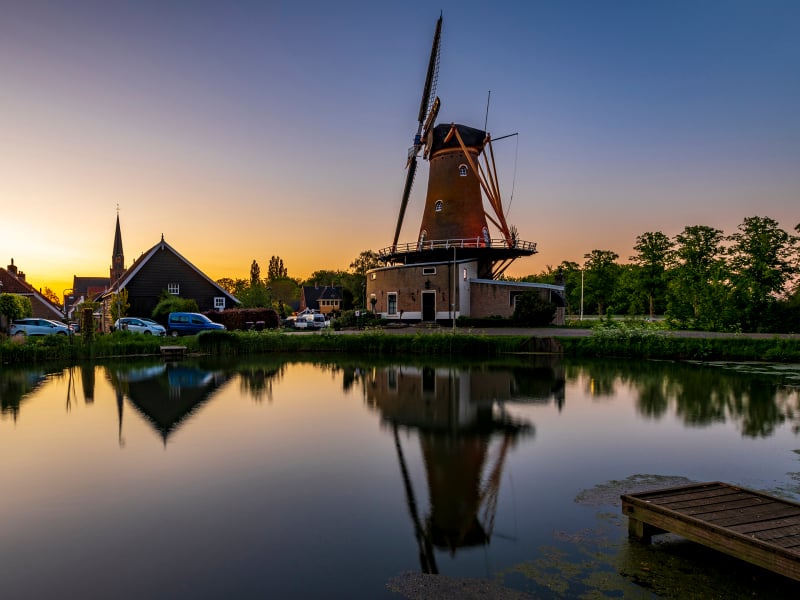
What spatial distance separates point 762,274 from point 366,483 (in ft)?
96.7

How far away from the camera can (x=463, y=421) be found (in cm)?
1064

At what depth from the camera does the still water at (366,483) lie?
4551 millimetres

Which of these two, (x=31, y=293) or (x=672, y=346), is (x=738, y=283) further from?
(x=31, y=293)

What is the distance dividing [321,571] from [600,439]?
21.0 feet

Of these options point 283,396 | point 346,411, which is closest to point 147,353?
point 283,396

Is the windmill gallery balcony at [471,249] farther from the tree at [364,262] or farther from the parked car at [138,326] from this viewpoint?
the tree at [364,262]

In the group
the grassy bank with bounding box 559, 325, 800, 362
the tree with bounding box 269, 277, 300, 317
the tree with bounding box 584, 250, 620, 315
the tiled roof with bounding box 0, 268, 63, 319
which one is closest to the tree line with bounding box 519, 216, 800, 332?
the grassy bank with bounding box 559, 325, 800, 362

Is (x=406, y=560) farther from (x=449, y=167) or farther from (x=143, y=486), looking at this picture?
(x=449, y=167)

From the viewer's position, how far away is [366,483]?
706cm

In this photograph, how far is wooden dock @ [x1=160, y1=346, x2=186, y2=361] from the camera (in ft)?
75.3

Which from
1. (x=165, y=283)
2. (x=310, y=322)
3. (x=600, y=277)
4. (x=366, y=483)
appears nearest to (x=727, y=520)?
(x=366, y=483)

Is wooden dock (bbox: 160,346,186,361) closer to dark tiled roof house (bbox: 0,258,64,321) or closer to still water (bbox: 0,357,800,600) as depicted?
still water (bbox: 0,357,800,600)

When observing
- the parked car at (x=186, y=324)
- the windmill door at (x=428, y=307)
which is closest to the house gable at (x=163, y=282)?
the parked car at (x=186, y=324)

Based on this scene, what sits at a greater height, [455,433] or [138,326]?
[138,326]
